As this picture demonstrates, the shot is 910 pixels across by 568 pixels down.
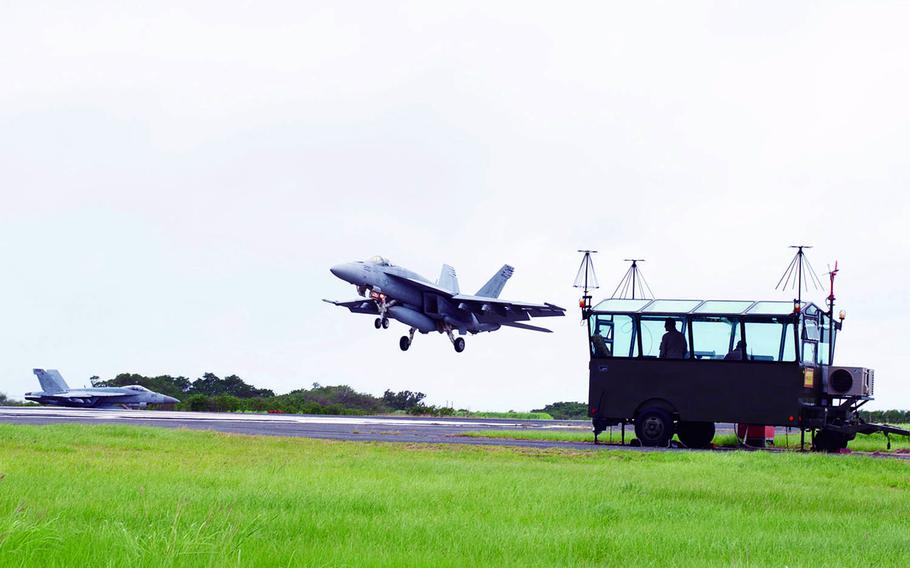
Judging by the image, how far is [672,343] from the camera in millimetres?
25250

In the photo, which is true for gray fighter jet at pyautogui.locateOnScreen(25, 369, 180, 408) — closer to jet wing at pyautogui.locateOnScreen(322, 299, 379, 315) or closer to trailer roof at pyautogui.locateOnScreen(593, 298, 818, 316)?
jet wing at pyautogui.locateOnScreen(322, 299, 379, 315)

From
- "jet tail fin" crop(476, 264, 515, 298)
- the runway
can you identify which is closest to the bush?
"jet tail fin" crop(476, 264, 515, 298)

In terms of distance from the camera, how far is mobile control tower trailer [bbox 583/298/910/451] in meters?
24.2

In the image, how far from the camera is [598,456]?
2003 centimetres

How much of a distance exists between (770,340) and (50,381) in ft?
223

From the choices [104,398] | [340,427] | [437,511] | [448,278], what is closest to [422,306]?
[448,278]

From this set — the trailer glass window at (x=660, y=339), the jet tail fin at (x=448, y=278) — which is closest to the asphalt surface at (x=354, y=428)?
the trailer glass window at (x=660, y=339)

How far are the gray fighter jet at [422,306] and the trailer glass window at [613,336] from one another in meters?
28.0

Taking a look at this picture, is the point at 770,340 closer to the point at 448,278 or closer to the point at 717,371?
the point at 717,371

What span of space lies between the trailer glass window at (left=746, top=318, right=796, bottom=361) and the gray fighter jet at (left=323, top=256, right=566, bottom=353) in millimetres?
30460

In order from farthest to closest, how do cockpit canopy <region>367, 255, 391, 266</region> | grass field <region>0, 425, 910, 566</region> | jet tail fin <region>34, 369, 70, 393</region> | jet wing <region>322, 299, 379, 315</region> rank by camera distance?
jet tail fin <region>34, 369, 70, 393</region>, jet wing <region>322, 299, 379, 315</region>, cockpit canopy <region>367, 255, 391, 266</region>, grass field <region>0, 425, 910, 566</region>

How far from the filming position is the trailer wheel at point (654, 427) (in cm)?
2498

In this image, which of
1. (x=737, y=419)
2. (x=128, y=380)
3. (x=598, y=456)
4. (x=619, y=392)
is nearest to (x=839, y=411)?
(x=737, y=419)

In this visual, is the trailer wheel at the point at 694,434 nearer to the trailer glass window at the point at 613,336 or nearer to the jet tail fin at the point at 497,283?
the trailer glass window at the point at 613,336
